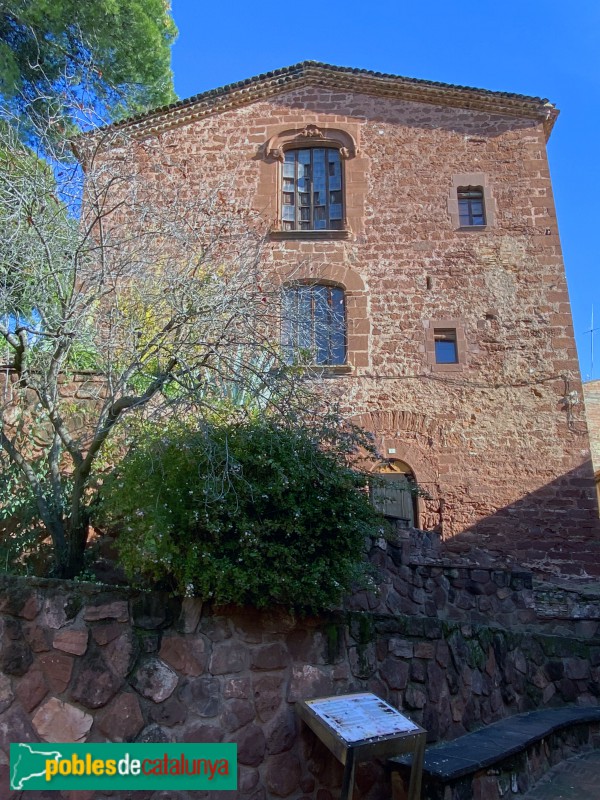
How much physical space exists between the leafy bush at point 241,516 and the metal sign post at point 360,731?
2.14 ft

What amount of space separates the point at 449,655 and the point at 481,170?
11.3 m

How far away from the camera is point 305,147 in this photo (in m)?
15.0

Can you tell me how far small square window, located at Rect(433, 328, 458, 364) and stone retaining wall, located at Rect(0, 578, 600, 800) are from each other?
8775 mm

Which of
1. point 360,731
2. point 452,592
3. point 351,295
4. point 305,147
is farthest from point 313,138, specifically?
point 360,731

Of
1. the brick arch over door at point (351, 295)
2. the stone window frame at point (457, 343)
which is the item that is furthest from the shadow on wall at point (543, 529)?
the brick arch over door at point (351, 295)

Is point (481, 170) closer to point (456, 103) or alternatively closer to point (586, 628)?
point (456, 103)

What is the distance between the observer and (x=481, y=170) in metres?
14.6

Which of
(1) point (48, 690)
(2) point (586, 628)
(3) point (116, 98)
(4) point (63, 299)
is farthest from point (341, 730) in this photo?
(3) point (116, 98)

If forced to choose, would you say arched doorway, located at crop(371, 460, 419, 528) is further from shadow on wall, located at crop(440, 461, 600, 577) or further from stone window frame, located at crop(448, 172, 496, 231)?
stone window frame, located at crop(448, 172, 496, 231)

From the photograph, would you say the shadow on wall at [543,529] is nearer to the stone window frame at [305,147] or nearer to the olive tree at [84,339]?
the stone window frame at [305,147]

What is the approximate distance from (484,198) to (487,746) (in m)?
11.4

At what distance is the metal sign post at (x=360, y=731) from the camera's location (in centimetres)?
405

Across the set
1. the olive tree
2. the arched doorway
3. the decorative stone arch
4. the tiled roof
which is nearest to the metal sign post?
the olive tree

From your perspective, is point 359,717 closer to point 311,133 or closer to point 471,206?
point 471,206
